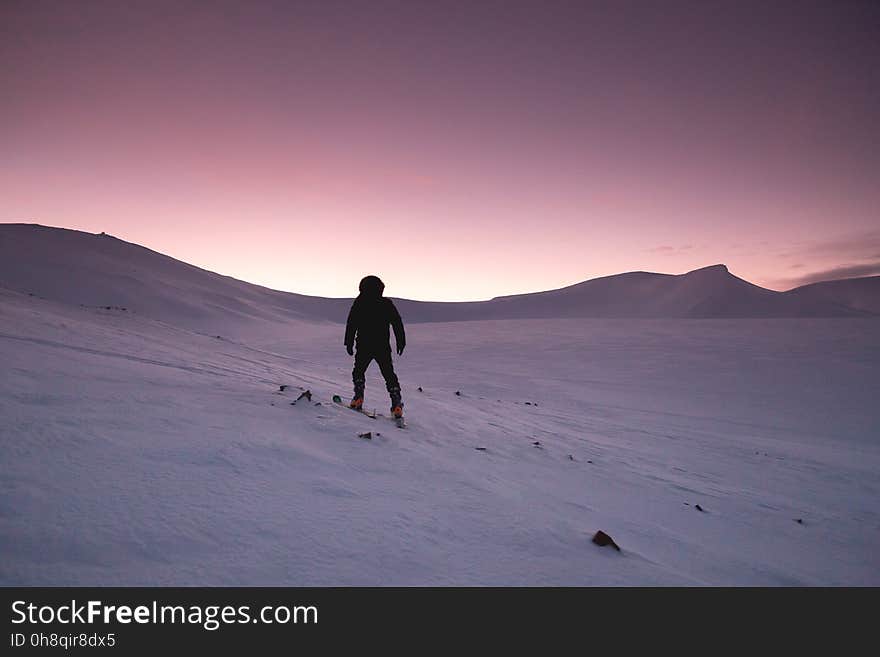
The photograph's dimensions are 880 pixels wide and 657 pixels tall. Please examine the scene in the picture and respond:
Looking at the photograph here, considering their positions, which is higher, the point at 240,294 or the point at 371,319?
the point at 240,294

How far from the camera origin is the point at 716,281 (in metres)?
66.3

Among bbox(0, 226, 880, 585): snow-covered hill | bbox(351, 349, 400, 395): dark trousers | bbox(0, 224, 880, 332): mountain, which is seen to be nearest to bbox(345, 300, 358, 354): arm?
bbox(351, 349, 400, 395): dark trousers

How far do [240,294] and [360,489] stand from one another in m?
50.6

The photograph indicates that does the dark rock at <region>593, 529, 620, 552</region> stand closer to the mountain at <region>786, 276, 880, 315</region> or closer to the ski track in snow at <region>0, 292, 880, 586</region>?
the ski track in snow at <region>0, 292, 880, 586</region>

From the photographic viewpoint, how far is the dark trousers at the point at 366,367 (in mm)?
5219

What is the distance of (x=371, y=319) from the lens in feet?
18.1

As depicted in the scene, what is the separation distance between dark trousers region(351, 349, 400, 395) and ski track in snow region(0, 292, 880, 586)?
0.53 m

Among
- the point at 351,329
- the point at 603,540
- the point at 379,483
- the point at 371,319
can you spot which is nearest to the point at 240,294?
the point at 351,329

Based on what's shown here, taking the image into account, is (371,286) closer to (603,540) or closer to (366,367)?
(366,367)

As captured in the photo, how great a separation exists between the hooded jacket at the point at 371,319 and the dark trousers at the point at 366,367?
0.18 ft

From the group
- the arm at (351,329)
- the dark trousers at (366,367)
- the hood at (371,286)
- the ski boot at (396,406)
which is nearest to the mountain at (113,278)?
the arm at (351,329)
